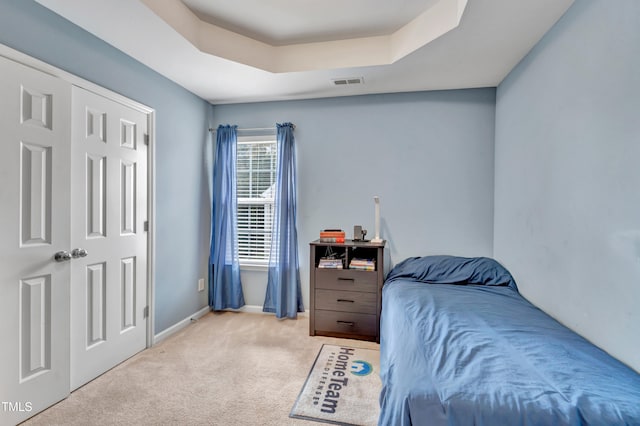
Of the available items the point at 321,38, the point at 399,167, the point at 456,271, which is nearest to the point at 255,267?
the point at 399,167

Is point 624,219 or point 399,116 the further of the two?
point 399,116

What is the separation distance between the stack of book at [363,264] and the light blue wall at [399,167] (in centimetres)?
41

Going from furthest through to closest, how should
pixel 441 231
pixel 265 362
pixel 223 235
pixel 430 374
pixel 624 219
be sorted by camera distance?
pixel 223 235
pixel 441 231
pixel 265 362
pixel 624 219
pixel 430 374

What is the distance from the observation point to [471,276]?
2.59m

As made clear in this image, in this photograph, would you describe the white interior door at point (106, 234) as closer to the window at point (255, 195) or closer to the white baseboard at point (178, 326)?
the white baseboard at point (178, 326)

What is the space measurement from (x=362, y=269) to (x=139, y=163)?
212 centimetres

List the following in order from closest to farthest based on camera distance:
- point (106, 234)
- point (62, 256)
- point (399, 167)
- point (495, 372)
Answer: point (495, 372) → point (62, 256) → point (106, 234) → point (399, 167)

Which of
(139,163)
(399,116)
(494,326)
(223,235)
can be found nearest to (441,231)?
(399,116)

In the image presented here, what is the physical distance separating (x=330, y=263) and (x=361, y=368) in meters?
0.94

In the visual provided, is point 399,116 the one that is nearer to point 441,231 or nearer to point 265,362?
point 441,231

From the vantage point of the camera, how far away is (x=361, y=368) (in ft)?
7.27

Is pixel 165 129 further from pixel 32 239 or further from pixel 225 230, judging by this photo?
pixel 32 239

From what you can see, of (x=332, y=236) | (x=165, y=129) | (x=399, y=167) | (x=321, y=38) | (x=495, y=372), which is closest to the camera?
(x=495, y=372)

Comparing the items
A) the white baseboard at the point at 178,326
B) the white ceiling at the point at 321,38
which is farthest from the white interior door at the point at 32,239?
the white baseboard at the point at 178,326
